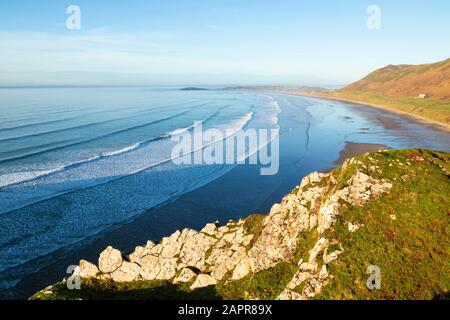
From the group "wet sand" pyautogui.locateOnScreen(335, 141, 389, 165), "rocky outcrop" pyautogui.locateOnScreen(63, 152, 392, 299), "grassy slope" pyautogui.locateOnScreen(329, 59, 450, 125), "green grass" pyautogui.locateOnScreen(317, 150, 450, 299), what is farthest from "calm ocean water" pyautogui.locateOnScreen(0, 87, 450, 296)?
"green grass" pyautogui.locateOnScreen(317, 150, 450, 299)

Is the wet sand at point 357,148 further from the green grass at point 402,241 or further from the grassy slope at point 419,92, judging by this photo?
the green grass at point 402,241

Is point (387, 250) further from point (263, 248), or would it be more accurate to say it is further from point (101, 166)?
point (101, 166)

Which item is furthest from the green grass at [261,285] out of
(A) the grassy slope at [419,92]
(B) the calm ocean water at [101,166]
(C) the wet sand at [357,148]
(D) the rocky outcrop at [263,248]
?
(A) the grassy slope at [419,92]

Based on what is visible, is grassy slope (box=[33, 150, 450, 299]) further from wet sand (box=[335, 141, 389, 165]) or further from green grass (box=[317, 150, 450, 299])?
wet sand (box=[335, 141, 389, 165])

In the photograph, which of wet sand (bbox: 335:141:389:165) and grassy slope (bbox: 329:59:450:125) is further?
grassy slope (bbox: 329:59:450:125)

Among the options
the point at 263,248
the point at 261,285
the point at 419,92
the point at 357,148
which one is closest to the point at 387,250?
the point at 261,285
